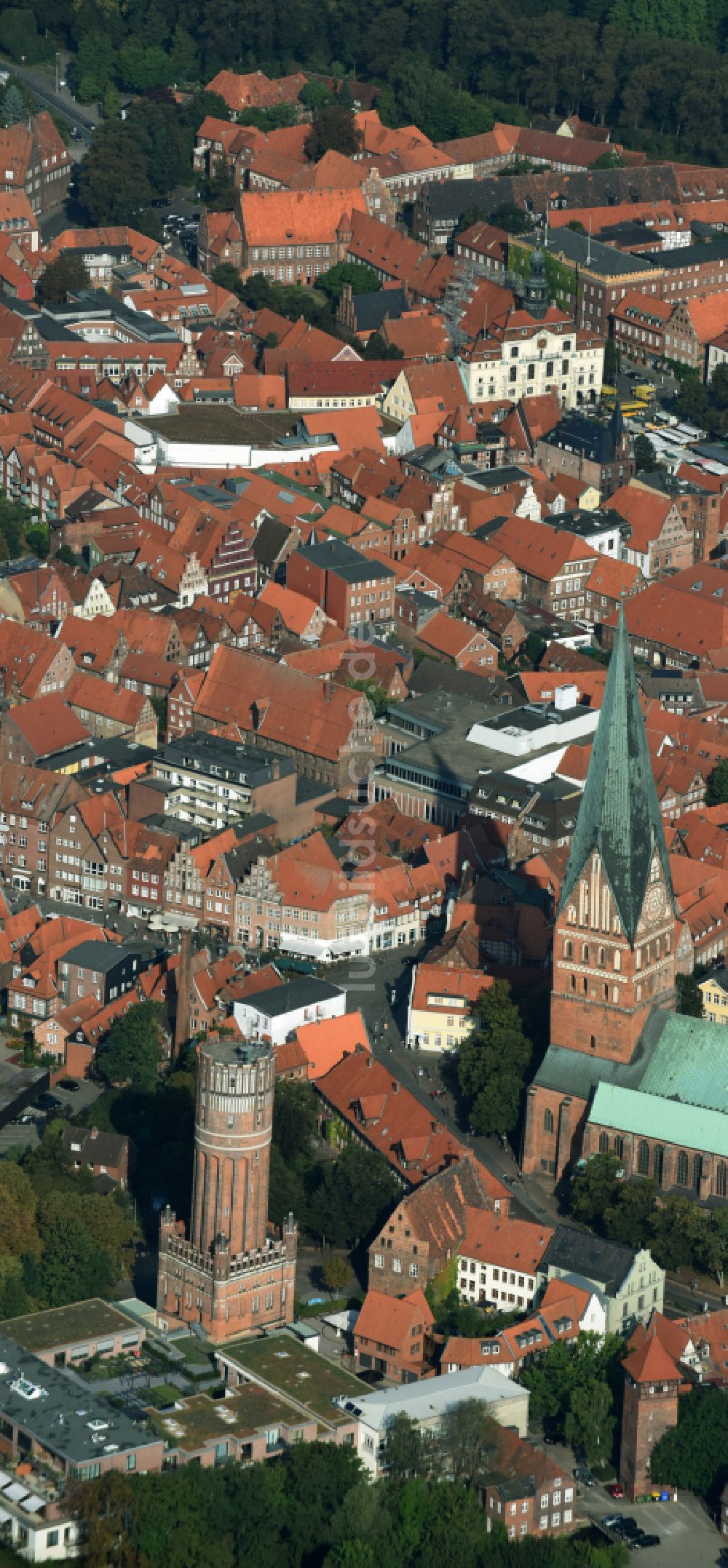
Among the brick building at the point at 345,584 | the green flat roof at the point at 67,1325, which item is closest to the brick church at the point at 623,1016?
the green flat roof at the point at 67,1325

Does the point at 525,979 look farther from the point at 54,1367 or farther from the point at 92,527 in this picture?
the point at 92,527

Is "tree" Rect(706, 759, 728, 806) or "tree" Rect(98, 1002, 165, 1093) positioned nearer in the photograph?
"tree" Rect(98, 1002, 165, 1093)

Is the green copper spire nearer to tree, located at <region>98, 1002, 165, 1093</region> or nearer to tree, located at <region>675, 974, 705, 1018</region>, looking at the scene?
tree, located at <region>675, 974, 705, 1018</region>

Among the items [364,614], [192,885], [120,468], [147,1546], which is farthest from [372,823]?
[147,1546]

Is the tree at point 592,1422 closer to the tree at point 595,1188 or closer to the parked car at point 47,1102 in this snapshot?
the tree at point 595,1188

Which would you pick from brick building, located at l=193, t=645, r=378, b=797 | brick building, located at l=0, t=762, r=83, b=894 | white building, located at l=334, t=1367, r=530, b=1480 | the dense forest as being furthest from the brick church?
brick building, located at l=193, t=645, r=378, b=797

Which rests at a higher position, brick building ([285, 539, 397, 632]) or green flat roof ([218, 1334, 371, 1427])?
green flat roof ([218, 1334, 371, 1427])

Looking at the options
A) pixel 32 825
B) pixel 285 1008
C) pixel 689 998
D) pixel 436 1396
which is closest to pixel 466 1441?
pixel 436 1396

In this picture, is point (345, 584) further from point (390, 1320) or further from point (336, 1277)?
point (390, 1320)
